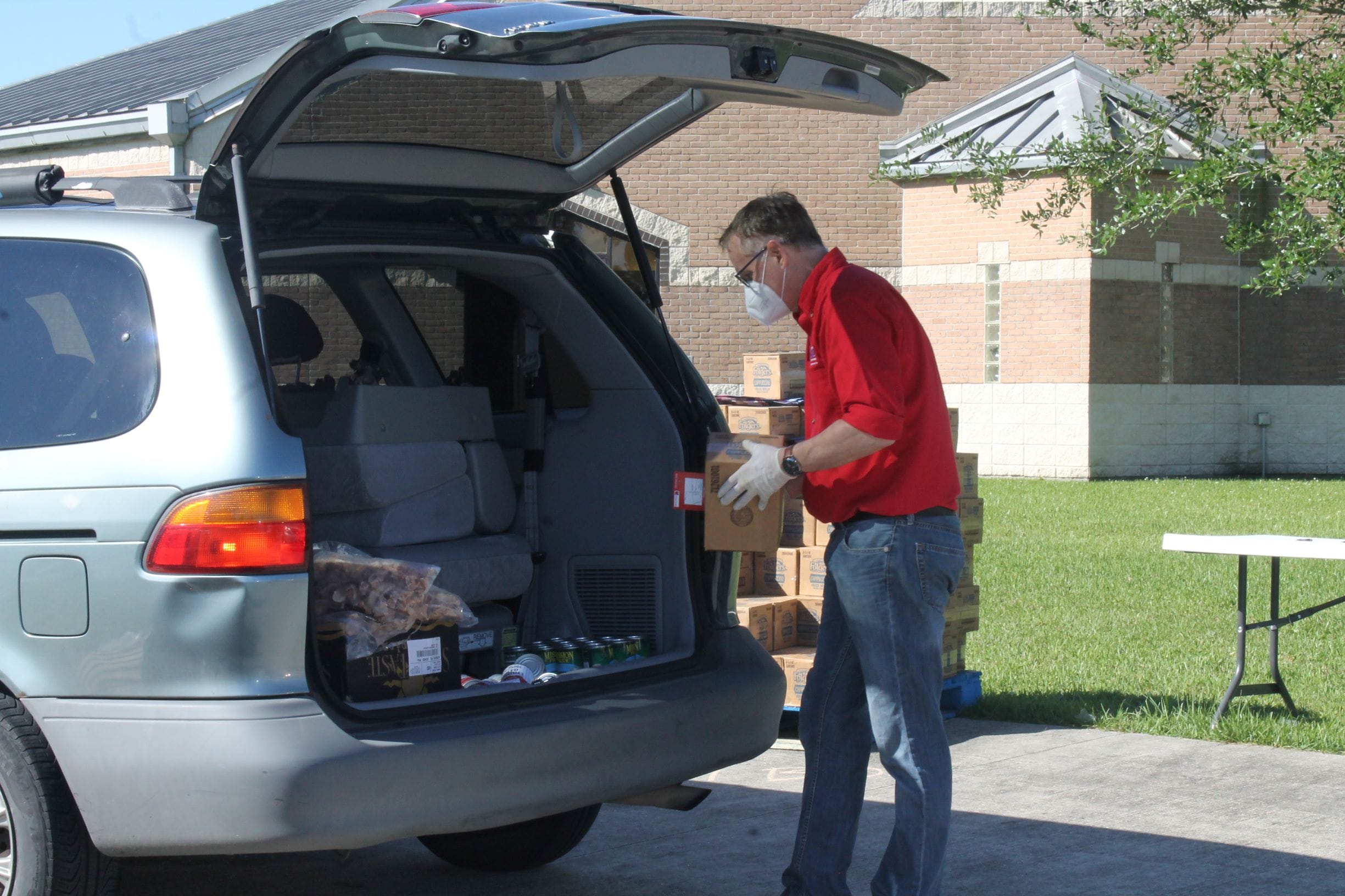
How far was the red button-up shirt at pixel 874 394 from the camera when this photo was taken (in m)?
3.95

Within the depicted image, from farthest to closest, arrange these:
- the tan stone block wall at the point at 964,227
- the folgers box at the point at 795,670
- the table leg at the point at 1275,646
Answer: the tan stone block wall at the point at 964,227 < the table leg at the point at 1275,646 < the folgers box at the point at 795,670

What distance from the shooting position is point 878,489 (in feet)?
13.5

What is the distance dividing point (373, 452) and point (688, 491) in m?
0.93

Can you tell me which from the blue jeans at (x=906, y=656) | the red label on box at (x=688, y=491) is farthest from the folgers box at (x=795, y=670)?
the blue jeans at (x=906, y=656)

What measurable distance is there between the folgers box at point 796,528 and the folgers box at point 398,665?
3.28m

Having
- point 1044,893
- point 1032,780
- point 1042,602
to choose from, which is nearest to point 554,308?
point 1044,893

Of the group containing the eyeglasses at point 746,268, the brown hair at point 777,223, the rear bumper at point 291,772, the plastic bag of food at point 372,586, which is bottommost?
the rear bumper at point 291,772

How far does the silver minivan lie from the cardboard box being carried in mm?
2165

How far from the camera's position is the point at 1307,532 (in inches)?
586

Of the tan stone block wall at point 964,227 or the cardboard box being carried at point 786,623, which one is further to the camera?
the tan stone block wall at point 964,227

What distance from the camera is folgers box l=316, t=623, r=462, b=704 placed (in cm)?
366

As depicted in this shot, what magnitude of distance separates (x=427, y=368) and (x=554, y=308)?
0.46 m

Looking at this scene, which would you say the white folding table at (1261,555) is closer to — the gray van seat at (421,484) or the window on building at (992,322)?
the gray van seat at (421,484)

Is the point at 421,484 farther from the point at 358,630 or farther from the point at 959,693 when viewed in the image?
the point at 959,693
